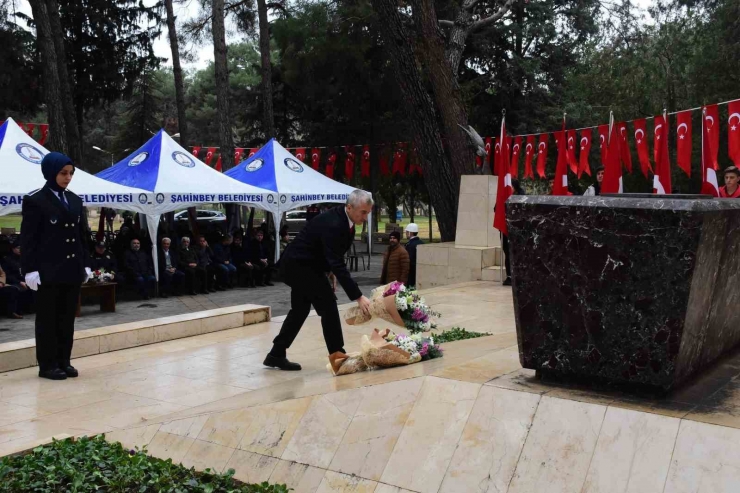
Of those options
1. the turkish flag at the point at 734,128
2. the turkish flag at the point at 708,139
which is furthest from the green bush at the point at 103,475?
the turkish flag at the point at 734,128

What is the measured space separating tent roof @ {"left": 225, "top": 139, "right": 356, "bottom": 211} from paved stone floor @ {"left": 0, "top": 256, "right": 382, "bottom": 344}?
6.96 feet

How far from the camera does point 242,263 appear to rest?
16.3 metres

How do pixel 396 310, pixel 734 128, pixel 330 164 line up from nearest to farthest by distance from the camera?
pixel 396 310 < pixel 734 128 < pixel 330 164

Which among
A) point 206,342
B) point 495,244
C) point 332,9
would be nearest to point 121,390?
point 206,342

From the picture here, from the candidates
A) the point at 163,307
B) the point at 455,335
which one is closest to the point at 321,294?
the point at 455,335

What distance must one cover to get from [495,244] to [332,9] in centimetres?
1585

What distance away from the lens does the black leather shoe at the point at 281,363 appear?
6727 millimetres

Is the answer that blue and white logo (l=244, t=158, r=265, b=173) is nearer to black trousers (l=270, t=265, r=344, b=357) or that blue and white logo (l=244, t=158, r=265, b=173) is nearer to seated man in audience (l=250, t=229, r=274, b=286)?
seated man in audience (l=250, t=229, r=274, b=286)

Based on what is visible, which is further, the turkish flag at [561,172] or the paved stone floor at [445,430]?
the turkish flag at [561,172]

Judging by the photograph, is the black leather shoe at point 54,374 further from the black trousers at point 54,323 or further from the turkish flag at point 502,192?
the turkish flag at point 502,192

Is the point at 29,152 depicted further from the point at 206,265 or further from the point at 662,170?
the point at 662,170

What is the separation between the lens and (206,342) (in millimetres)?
8258

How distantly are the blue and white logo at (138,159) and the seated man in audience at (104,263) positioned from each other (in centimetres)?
241

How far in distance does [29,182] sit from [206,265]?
3952 millimetres
